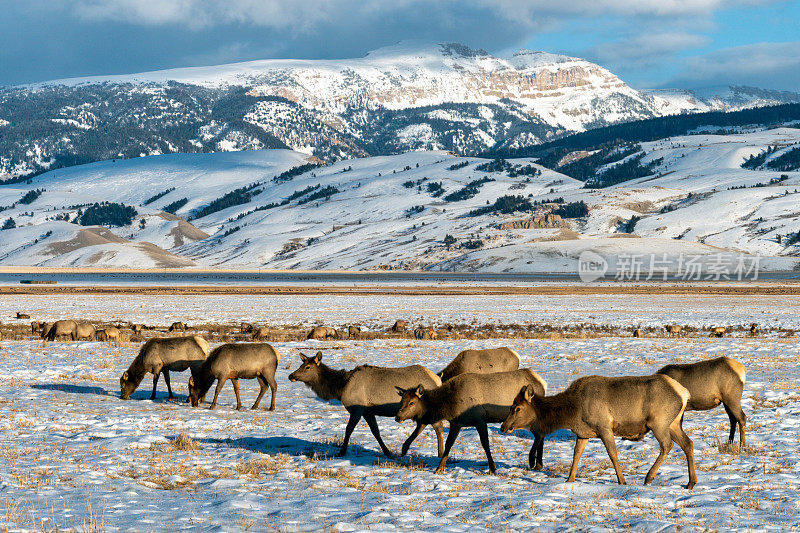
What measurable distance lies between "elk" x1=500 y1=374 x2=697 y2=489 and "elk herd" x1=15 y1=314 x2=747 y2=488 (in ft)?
0.06

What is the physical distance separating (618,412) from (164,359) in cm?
1451

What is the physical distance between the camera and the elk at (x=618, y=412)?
1234cm

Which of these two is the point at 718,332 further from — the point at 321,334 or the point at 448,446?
the point at 448,446

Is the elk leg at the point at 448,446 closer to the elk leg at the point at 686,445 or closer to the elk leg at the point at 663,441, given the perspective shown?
the elk leg at the point at 663,441

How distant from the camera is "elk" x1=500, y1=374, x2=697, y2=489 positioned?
12344mm

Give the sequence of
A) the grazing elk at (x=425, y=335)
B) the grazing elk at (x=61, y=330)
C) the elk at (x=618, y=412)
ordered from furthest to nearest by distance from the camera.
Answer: the grazing elk at (x=425, y=335) < the grazing elk at (x=61, y=330) < the elk at (x=618, y=412)

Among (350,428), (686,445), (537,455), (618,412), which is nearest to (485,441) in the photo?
(537,455)

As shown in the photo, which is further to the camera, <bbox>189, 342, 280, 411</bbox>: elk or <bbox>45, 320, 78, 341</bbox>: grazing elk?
<bbox>45, 320, 78, 341</bbox>: grazing elk

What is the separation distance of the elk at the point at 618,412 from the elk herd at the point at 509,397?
2 centimetres

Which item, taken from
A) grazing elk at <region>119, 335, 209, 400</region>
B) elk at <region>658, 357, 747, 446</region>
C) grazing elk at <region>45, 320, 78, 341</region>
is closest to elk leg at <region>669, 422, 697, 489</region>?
elk at <region>658, 357, 747, 446</region>

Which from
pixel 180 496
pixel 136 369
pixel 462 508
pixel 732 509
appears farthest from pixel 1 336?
pixel 732 509

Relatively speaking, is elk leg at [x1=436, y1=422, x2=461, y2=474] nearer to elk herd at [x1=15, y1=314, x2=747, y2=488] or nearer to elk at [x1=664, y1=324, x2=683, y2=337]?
elk herd at [x1=15, y1=314, x2=747, y2=488]

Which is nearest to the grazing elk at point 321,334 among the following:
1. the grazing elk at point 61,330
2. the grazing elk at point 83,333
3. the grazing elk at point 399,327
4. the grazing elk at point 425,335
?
the grazing elk at point 425,335

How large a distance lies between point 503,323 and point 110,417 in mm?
37685
